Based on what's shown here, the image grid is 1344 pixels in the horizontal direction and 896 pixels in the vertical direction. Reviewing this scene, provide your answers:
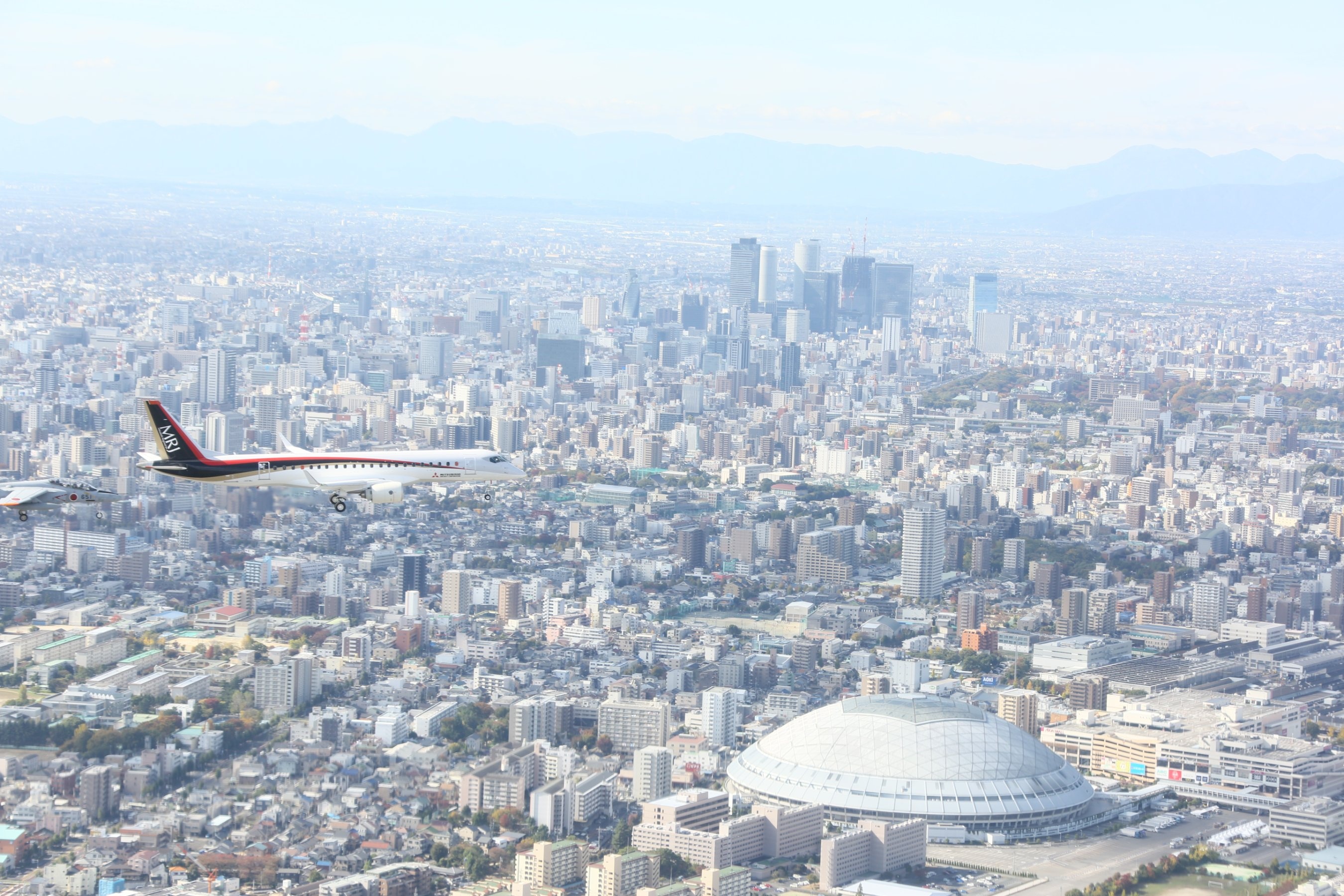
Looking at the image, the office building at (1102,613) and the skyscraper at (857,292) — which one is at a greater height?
the skyscraper at (857,292)

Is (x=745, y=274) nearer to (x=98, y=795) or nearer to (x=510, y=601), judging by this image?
(x=510, y=601)

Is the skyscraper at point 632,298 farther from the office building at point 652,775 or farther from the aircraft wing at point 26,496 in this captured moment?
the aircraft wing at point 26,496

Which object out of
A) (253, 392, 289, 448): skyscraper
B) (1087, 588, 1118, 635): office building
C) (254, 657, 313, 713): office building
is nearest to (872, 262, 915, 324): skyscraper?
(253, 392, 289, 448): skyscraper

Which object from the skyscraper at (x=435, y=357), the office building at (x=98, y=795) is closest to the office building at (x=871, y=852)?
the office building at (x=98, y=795)

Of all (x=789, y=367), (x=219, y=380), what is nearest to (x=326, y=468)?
(x=219, y=380)

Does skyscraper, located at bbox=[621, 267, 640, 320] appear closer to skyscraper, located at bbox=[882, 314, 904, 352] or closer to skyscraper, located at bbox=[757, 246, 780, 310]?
skyscraper, located at bbox=[757, 246, 780, 310]

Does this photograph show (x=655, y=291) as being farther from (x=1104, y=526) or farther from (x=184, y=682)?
(x=184, y=682)
